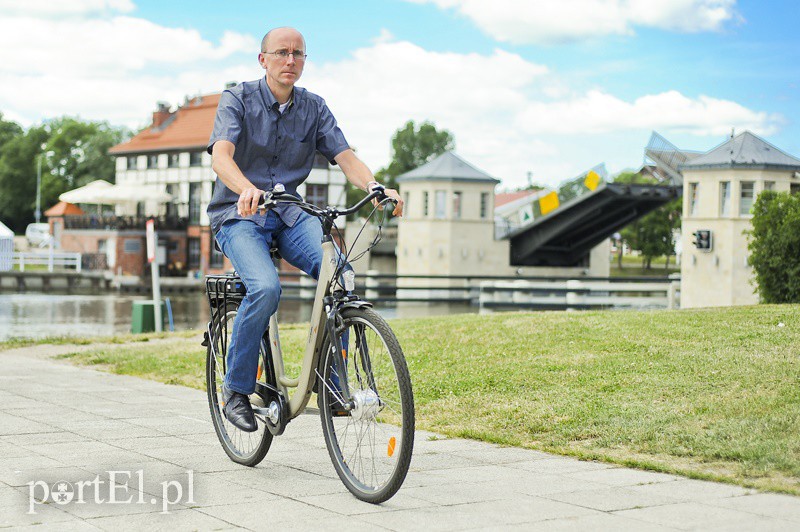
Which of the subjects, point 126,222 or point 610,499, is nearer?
point 610,499

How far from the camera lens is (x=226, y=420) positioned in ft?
16.2

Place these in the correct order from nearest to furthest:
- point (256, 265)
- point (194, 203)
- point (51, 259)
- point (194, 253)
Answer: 1. point (256, 265)
2. point (51, 259)
3. point (194, 253)
4. point (194, 203)

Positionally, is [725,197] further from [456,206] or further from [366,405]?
[366,405]

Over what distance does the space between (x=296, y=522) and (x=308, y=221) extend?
1.41 m

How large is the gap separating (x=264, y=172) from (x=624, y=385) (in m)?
2.81

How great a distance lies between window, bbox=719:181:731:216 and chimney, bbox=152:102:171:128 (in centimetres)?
4067

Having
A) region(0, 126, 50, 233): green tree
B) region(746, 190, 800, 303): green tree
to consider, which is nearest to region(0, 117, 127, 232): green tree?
region(0, 126, 50, 233): green tree

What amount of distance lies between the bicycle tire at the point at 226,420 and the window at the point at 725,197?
85.6ft

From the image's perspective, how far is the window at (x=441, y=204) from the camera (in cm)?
4419


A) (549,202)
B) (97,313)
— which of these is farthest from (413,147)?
(97,313)

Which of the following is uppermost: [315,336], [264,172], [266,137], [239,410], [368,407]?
[266,137]

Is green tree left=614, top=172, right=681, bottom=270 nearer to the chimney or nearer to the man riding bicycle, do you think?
the chimney

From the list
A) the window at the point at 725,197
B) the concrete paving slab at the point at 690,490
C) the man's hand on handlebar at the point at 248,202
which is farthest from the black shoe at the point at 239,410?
the window at the point at 725,197

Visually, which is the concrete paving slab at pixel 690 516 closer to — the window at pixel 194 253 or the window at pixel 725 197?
the window at pixel 725 197
